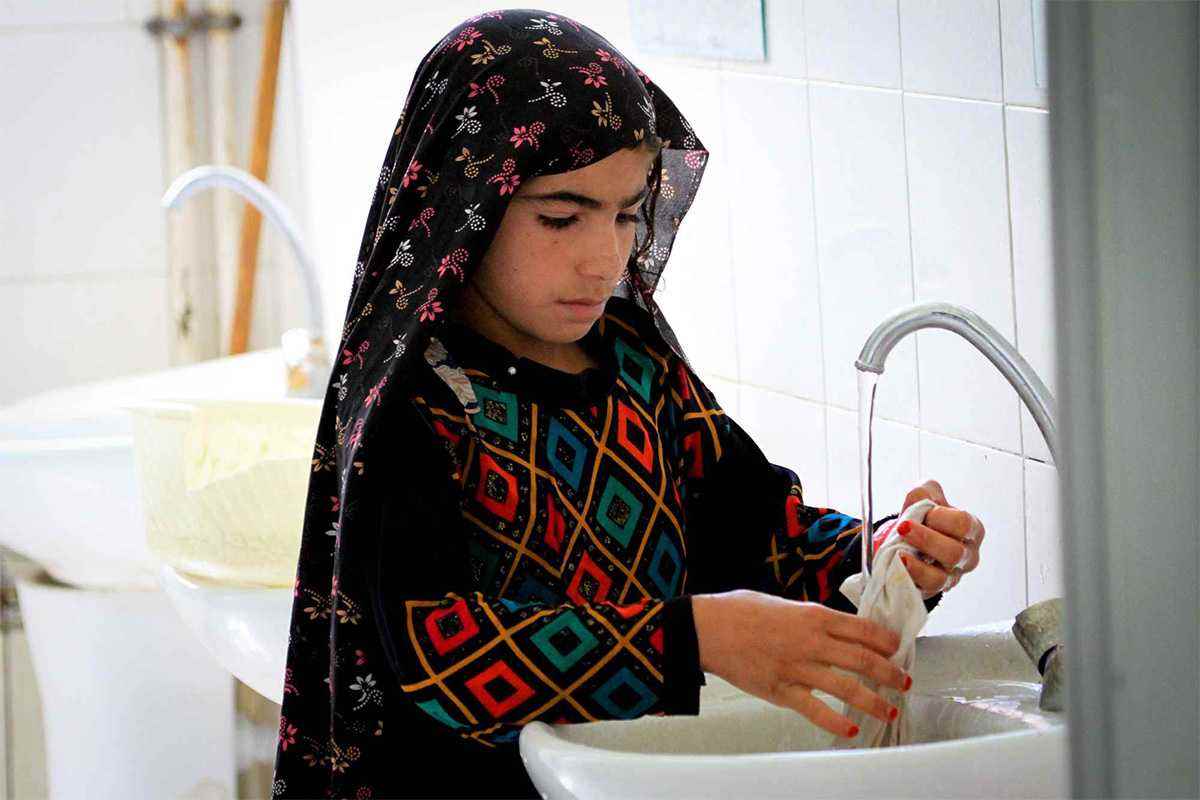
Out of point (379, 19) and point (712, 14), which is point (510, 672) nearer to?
point (712, 14)

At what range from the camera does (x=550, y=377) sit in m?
1.15

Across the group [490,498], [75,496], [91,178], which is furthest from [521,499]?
[91,178]

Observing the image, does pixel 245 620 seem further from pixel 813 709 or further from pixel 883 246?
pixel 813 709

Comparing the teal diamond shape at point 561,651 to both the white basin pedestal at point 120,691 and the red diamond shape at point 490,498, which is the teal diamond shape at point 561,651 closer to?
the red diamond shape at point 490,498

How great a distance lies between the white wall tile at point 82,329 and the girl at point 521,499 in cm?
203

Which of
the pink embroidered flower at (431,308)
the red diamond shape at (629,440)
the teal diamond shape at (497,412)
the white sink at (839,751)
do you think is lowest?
the white sink at (839,751)

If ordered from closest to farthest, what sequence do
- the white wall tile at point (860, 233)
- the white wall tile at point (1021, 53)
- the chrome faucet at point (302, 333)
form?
the white wall tile at point (1021, 53) → the white wall tile at point (860, 233) → the chrome faucet at point (302, 333)

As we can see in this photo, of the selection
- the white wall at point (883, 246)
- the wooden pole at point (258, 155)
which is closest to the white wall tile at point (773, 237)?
the white wall at point (883, 246)

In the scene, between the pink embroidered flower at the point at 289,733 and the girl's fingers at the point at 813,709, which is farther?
the pink embroidered flower at the point at 289,733

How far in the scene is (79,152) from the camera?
9.93ft

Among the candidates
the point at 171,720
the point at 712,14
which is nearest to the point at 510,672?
the point at 712,14

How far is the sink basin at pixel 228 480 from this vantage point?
1.60m

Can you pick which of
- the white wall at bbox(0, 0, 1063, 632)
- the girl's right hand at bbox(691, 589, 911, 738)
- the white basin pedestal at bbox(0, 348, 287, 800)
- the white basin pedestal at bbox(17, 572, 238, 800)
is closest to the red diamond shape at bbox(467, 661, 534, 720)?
the girl's right hand at bbox(691, 589, 911, 738)

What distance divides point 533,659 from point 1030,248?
0.61 meters
